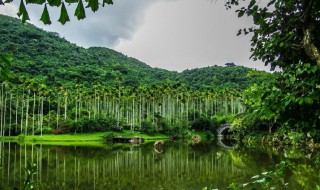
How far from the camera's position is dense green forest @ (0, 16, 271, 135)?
256 ft

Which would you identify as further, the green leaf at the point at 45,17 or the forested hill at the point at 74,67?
the forested hill at the point at 74,67

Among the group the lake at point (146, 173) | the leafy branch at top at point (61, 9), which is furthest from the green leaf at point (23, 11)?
the lake at point (146, 173)

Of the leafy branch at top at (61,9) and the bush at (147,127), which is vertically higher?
the leafy branch at top at (61,9)

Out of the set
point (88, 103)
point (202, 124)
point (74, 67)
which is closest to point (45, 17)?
point (202, 124)

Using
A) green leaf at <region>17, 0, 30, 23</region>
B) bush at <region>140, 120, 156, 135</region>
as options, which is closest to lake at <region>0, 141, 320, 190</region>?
green leaf at <region>17, 0, 30, 23</region>

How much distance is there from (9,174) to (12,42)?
135 metres

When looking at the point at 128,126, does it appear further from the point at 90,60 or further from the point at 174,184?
the point at 90,60

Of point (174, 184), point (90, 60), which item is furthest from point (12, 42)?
point (174, 184)

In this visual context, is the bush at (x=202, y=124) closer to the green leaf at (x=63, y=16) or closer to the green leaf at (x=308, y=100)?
the green leaf at (x=308, y=100)

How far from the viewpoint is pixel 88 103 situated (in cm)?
10094

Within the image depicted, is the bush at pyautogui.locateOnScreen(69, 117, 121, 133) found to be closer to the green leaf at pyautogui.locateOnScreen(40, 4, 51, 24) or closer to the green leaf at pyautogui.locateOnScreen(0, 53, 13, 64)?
the green leaf at pyautogui.locateOnScreen(0, 53, 13, 64)

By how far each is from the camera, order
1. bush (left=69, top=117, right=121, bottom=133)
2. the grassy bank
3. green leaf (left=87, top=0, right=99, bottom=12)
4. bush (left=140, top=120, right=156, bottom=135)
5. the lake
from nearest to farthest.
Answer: green leaf (left=87, top=0, right=99, bottom=12) → the lake → the grassy bank → bush (left=69, top=117, right=121, bottom=133) → bush (left=140, top=120, right=156, bottom=135)

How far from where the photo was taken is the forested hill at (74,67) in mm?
124938

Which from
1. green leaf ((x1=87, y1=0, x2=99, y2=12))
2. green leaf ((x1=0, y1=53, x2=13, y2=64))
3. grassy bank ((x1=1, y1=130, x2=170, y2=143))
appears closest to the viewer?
green leaf ((x1=87, y1=0, x2=99, y2=12))
